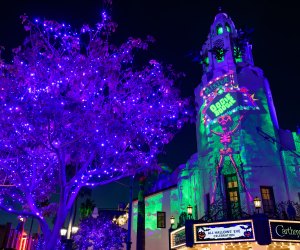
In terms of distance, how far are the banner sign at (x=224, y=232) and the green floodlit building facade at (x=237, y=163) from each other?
6 cm

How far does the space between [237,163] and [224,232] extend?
523cm

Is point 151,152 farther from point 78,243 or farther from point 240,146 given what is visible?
point 78,243

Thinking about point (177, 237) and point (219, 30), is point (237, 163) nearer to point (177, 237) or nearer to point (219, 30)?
point (177, 237)

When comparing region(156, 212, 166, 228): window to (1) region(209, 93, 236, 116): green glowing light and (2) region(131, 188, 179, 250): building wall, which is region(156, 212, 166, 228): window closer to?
(2) region(131, 188, 179, 250): building wall

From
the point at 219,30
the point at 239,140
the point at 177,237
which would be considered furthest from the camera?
the point at 219,30

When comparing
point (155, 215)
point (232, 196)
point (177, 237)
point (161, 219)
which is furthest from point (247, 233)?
point (155, 215)

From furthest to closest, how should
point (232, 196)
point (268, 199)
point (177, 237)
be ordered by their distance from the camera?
1. point (177, 237)
2. point (232, 196)
3. point (268, 199)

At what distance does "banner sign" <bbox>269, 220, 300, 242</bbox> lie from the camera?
57.8 feet

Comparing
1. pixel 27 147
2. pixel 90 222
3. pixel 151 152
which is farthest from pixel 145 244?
pixel 27 147

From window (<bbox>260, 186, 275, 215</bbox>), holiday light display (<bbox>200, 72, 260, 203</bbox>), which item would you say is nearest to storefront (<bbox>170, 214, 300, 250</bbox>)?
window (<bbox>260, 186, 275, 215</bbox>)

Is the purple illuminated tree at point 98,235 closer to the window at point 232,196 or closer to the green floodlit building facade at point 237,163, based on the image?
the green floodlit building facade at point 237,163

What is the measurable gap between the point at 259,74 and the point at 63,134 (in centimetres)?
1884

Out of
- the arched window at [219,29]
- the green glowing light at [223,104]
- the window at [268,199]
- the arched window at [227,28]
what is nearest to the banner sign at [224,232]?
the window at [268,199]

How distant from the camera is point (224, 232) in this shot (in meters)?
19.0
